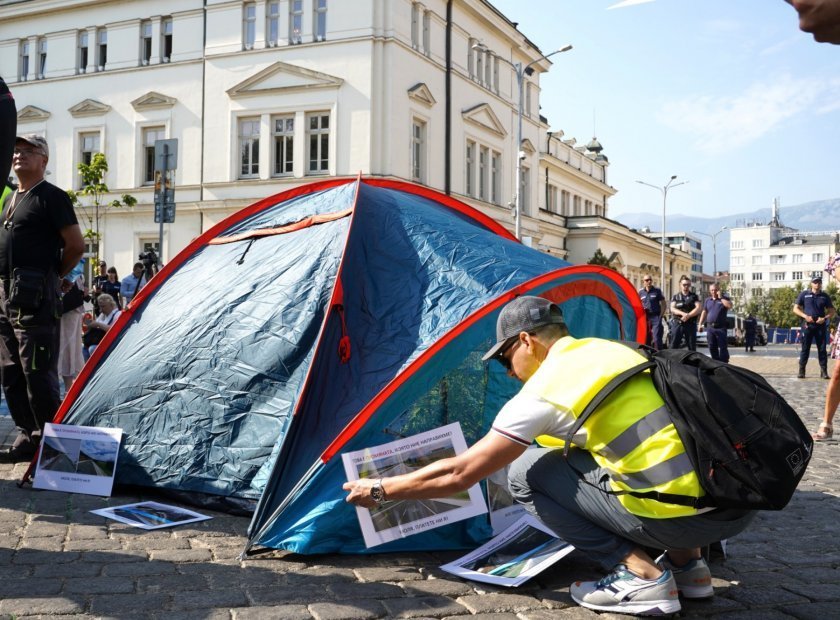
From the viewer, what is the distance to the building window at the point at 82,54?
3106cm

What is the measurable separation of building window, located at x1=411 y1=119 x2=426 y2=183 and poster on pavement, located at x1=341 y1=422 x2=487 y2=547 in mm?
25802

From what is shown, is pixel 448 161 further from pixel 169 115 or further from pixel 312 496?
pixel 312 496

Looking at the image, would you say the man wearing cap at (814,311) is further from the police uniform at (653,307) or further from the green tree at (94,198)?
the green tree at (94,198)

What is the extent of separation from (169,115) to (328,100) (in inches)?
250

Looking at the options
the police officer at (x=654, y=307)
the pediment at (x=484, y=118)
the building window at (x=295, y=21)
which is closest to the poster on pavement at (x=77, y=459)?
the police officer at (x=654, y=307)

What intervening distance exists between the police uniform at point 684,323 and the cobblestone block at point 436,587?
487 inches

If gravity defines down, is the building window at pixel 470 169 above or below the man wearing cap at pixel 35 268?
above

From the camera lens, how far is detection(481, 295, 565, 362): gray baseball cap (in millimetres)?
3213

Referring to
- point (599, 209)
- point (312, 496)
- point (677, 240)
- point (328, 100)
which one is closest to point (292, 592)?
point (312, 496)

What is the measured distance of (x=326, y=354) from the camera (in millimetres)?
4270

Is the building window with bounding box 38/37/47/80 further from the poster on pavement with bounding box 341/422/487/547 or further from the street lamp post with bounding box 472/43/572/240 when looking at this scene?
the poster on pavement with bounding box 341/422/487/547

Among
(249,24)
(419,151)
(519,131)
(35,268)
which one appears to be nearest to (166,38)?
(249,24)

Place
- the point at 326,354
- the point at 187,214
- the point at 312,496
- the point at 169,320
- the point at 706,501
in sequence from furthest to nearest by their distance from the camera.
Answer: the point at 187,214 → the point at 169,320 → the point at 326,354 → the point at 312,496 → the point at 706,501

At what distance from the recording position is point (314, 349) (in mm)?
4250
